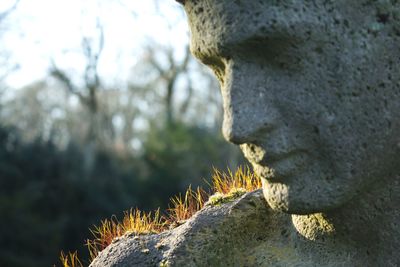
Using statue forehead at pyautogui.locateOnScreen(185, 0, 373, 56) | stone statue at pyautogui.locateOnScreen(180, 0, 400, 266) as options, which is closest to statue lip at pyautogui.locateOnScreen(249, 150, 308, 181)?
stone statue at pyautogui.locateOnScreen(180, 0, 400, 266)

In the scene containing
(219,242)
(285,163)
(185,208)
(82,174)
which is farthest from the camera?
(82,174)

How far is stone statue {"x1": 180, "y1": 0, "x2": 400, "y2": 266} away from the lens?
6.68ft

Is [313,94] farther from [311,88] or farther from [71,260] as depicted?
[71,260]

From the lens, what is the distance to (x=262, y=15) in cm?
201

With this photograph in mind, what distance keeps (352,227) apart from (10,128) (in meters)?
11.4

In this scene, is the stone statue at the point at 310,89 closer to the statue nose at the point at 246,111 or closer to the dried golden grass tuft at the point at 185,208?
the statue nose at the point at 246,111

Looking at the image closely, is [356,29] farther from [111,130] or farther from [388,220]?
[111,130]

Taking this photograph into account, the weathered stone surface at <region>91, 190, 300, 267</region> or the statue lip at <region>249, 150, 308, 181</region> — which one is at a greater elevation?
the statue lip at <region>249, 150, 308, 181</region>

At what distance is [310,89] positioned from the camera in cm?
206

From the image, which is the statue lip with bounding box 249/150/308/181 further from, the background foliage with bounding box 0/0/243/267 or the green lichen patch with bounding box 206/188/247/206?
the background foliage with bounding box 0/0/243/267

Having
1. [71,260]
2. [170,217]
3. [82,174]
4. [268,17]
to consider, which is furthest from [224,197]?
[82,174]

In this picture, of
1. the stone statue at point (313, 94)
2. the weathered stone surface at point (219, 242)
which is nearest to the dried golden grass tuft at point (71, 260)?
the weathered stone surface at point (219, 242)

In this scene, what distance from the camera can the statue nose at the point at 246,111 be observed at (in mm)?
2055

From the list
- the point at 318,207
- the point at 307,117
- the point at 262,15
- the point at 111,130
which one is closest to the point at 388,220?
the point at 318,207
